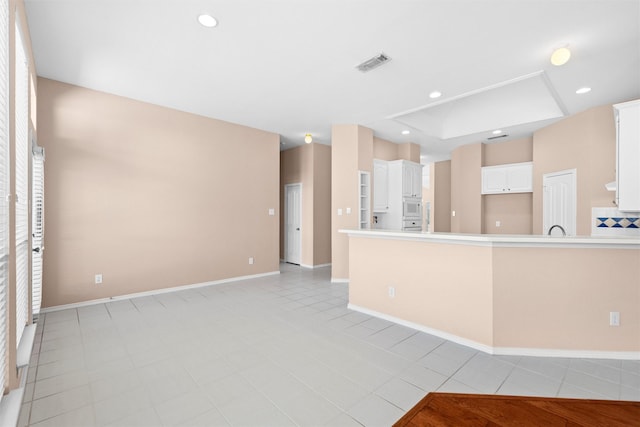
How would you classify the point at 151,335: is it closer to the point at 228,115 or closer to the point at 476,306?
the point at 476,306

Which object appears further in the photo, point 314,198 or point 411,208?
point 314,198

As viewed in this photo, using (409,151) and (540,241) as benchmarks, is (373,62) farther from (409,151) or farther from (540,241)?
(409,151)

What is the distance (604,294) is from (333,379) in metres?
2.35

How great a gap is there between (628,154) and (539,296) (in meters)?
1.77

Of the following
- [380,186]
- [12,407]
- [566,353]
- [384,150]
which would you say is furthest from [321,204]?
[12,407]

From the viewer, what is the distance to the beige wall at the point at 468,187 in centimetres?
664

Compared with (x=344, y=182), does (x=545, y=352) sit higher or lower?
lower

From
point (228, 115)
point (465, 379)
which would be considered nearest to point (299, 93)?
point (228, 115)

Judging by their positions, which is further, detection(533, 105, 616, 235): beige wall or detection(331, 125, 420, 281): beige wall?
detection(331, 125, 420, 281): beige wall

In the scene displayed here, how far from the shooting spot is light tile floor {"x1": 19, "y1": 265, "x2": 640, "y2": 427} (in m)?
1.81

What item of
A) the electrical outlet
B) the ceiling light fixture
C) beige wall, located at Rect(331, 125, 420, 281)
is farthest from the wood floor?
beige wall, located at Rect(331, 125, 420, 281)

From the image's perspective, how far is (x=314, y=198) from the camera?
6695 millimetres

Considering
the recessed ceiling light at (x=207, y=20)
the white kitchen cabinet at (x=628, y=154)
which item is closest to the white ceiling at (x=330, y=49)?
the recessed ceiling light at (x=207, y=20)

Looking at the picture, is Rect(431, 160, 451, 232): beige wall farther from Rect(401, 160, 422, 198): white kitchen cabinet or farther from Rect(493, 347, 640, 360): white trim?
Rect(493, 347, 640, 360): white trim
